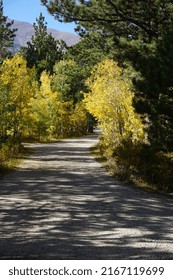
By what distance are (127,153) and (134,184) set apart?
2782 millimetres

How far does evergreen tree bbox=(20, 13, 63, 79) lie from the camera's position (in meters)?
55.8

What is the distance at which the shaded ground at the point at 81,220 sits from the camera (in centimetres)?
593

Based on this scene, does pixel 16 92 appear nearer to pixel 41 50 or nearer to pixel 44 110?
pixel 44 110

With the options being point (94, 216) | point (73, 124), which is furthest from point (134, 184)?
point (73, 124)

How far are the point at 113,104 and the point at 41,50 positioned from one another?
143 feet

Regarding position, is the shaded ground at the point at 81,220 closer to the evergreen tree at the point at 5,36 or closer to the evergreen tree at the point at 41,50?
the evergreen tree at the point at 41,50

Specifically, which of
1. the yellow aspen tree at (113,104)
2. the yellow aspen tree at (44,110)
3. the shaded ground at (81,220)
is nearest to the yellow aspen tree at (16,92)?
the yellow aspen tree at (113,104)

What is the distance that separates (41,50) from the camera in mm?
58562

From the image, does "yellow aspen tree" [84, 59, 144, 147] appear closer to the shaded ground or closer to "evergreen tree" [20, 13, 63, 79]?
the shaded ground

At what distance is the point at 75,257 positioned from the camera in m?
5.57

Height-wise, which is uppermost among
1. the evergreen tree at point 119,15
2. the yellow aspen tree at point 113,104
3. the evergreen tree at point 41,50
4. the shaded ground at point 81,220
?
the evergreen tree at point 41,50

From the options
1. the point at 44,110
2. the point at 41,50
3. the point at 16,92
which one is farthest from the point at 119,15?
the point at 41,50

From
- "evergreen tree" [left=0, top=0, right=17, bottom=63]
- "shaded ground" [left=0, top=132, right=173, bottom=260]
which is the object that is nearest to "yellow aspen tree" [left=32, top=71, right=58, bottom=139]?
"shaded ground" [left=0, top=132, right=173, bottom=260]

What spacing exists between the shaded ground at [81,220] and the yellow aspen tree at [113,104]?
4.78 meters
